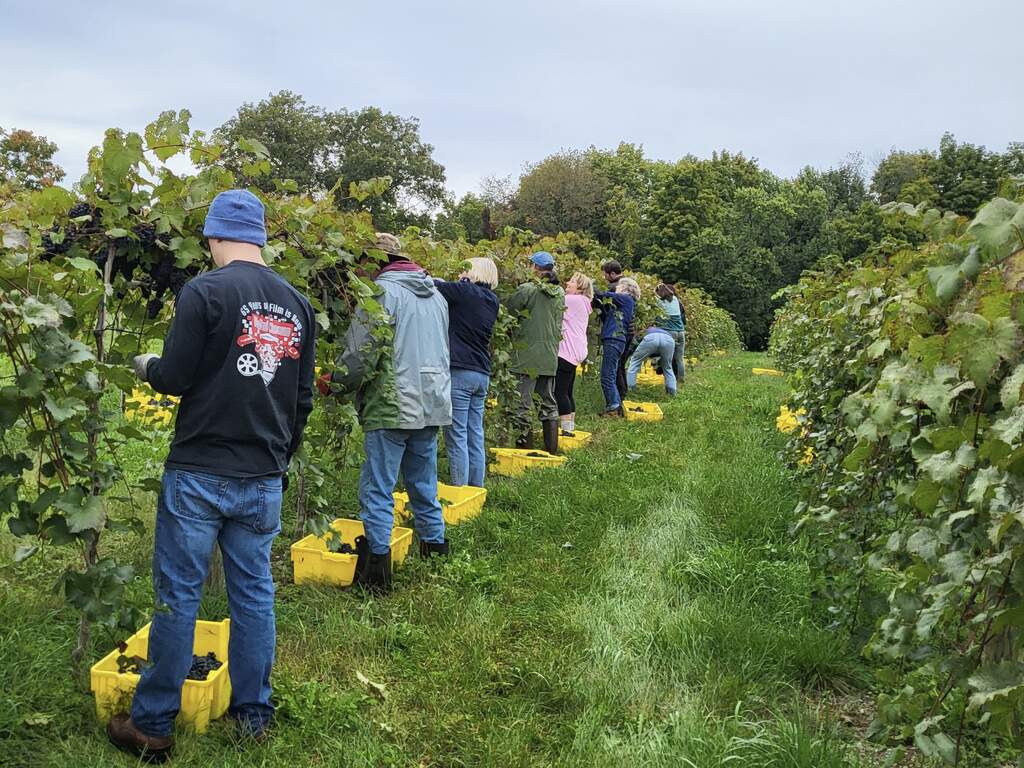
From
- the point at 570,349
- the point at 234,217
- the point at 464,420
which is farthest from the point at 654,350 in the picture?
the point at 234,217

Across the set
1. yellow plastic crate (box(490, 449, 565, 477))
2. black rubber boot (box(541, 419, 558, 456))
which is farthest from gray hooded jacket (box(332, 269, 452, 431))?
black rubber boot (box(541, 419, 558, 456))

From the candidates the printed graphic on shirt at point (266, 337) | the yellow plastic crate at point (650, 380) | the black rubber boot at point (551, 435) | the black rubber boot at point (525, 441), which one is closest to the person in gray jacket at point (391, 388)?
the printed graphic on shirt at point (266, 337)

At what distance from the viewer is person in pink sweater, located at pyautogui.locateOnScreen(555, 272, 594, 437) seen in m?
7.80

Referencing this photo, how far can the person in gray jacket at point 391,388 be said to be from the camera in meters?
3.93

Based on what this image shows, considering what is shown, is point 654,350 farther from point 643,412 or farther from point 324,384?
point 324,384

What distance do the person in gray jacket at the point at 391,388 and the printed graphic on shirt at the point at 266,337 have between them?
1.19 m

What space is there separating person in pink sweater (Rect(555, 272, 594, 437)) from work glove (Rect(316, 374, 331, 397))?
3935 millimetres

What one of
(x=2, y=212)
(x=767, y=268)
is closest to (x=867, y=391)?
(x=2, y=212)

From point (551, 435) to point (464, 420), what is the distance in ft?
6.73

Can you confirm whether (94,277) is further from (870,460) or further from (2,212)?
(870,460)

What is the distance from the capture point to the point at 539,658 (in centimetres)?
335

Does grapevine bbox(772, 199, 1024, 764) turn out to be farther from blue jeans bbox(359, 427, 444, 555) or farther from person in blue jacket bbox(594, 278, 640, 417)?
person in blue jacket bbox(594, 278, 640, 417)

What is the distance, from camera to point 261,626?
2688 mm

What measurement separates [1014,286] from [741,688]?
6.72 feet
